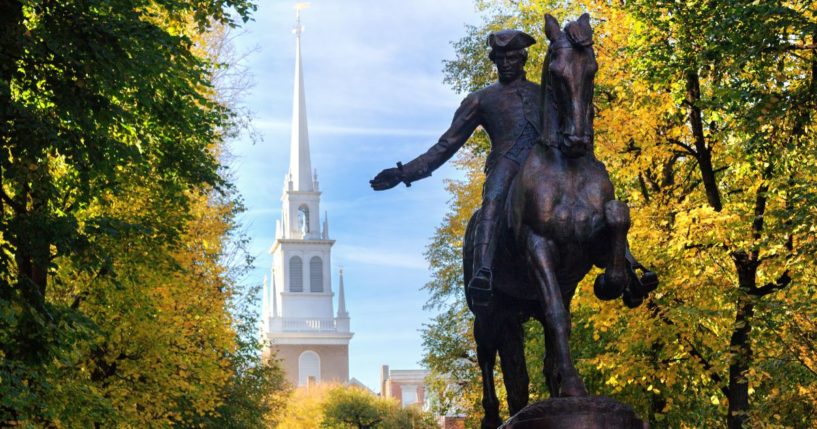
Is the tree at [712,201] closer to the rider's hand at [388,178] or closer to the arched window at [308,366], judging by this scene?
the rider's hand at [388,178]

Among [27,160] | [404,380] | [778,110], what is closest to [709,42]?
[778,110]

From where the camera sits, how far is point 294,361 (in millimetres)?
150125

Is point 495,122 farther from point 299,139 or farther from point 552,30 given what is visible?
point 299,139

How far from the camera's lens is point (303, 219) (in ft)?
514

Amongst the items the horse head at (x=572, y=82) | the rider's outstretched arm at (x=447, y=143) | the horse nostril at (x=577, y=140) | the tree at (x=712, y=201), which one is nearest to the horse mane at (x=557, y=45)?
the horse head at (x=572, y=82)

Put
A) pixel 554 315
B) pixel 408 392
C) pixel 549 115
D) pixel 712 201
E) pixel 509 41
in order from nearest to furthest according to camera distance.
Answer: pixel 554 315 < pixel 549 115 < pixel 509 41 < pixel 712 201 < pixel 408 392

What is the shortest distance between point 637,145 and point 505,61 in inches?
517

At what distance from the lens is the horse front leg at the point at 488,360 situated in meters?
10.8

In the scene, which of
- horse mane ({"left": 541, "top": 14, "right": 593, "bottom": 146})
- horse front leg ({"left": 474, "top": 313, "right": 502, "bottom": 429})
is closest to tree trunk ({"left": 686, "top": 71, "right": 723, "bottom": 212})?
horse front leg ({"left": 474, "top": 313, "right": 502, "bottom": 429})

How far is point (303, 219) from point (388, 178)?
146 m

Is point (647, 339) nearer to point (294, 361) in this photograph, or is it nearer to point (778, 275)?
point (778, 275)

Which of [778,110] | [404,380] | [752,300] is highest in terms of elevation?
[404,380]

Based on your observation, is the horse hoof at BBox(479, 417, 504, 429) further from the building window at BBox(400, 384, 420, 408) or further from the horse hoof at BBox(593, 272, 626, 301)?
the building window at BBox(400, 384, 420, 408)

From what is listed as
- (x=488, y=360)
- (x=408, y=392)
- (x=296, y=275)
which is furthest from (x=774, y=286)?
(x=296, y=275)
